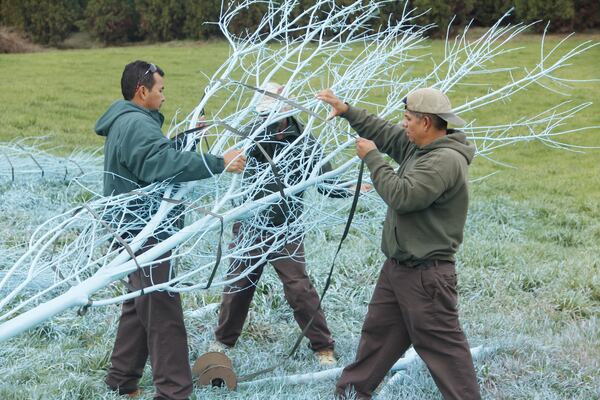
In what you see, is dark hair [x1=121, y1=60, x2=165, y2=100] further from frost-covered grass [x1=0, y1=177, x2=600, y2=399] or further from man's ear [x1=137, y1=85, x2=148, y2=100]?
frost-covered grass [x1=0, y1=177, x2=600, y2=399]

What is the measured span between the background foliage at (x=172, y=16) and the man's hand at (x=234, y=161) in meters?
13.1

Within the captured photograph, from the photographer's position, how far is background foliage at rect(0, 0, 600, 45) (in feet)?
62.3

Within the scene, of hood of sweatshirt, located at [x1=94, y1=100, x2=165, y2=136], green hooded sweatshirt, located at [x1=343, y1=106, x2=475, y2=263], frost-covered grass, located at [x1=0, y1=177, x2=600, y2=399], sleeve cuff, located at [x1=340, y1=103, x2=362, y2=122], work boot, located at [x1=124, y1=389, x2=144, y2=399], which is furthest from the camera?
frost-covered grass, located at [x1=0, y1=177, x2=600, y2=399]

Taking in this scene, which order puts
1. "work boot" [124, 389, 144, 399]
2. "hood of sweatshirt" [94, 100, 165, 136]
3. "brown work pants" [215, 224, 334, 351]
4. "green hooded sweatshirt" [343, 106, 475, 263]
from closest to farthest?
"green hooded sweatshirt" [343, 106, 475, 263]
"hood of sweatshirt" [94, 100, 165, 136]
"work boot" [124, 389, 144, 399]
"brown work pants" [215, 224, 334, 351]

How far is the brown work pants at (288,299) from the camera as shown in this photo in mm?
4828

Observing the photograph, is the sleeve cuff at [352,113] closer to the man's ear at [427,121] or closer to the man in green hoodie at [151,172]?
the man's ear at [427,121]

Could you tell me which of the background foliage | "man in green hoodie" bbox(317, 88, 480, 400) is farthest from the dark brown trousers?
the background foliage

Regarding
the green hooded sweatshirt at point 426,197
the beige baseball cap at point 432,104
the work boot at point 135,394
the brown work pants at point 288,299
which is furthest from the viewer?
the brown work pants at point 288,299

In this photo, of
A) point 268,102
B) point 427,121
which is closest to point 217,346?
point 268,102

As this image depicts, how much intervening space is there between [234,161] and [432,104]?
0.95m

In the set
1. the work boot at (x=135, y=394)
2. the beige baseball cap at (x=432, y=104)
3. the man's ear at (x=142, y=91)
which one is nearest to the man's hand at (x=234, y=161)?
the man's ear at (x=142, y=91)

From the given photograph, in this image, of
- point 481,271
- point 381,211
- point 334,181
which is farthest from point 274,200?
point 481,271

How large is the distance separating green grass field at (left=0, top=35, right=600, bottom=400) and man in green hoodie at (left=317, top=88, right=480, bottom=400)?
53cm

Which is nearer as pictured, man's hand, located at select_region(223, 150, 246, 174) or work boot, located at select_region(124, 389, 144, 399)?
man's hand, located at select_region(223, 150, 246, 174)
